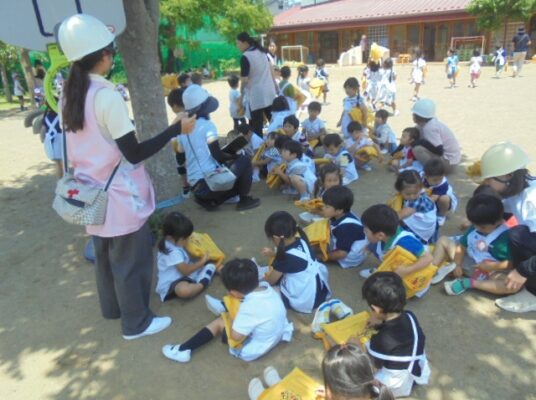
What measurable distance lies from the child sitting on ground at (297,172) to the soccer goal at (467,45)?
2133 centimetres

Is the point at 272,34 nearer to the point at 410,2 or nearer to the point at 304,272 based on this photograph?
the point at 410,2

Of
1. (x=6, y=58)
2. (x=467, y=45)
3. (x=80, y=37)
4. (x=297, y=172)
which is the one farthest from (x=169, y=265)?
(x=467, y=45)

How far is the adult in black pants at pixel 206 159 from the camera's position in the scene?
4.35 meters

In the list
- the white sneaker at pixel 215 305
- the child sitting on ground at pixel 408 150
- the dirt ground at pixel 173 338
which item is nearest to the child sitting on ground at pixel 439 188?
the dirt ground at pixel 173 338

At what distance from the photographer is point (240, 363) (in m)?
2.73

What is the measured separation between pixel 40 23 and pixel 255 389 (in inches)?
134

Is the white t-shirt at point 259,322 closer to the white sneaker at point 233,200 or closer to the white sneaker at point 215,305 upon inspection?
the white sneaker at point 215,305

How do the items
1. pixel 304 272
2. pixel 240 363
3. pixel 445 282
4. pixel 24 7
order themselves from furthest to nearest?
pixel 24 7 → pixel 445 282 → pixel 304 272 → pixel 240 363

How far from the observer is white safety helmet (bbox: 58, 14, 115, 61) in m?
2.29

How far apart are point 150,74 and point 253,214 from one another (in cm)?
182

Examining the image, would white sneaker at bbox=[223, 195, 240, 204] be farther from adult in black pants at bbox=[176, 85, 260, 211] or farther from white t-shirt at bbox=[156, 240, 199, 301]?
white t-shirt at bbox=[156, 240, 199, 301]

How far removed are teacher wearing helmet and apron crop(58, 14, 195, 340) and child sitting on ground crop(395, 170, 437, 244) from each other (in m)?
1.99

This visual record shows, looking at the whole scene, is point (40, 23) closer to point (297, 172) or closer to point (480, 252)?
point (297, 172)

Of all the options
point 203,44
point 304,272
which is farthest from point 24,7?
point 203,44
